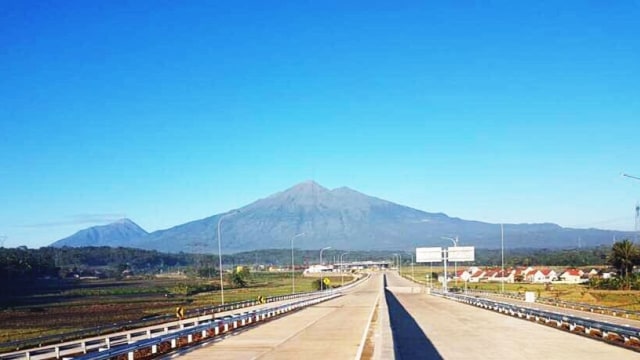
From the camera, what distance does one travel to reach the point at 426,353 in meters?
26.6

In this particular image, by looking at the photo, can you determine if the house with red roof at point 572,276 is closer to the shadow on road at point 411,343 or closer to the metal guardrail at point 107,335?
the metal guardrail at point 107,335

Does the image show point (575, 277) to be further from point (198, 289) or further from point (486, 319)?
point (486, 319)

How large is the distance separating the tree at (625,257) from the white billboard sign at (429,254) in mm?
28179

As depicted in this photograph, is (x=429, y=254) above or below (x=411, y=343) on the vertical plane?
above

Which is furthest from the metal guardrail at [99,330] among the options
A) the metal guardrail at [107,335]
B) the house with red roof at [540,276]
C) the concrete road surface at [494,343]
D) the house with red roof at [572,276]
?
the house with red roof at [540,276]

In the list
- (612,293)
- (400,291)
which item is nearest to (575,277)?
(400,291)

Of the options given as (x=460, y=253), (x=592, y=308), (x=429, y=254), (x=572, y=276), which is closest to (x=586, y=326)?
(x=592, y=308)

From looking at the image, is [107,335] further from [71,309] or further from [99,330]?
[71,309]

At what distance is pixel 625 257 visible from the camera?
108 meters

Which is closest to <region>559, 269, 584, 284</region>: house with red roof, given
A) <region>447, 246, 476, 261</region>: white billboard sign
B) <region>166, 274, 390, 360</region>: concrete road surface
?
<region>447, 246, 476, 261</region>: white billboard sign

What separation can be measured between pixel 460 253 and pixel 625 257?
88.0 ft

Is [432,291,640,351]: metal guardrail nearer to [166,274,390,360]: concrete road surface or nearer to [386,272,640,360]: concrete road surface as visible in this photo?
[386,272,640,360]: concrete road surface

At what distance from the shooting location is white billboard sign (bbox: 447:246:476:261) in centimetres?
9894

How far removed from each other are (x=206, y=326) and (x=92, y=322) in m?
31.5
